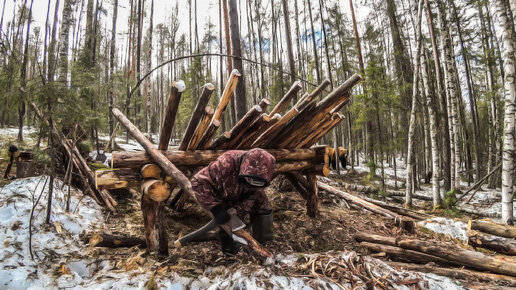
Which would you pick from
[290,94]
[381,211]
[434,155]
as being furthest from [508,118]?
[290,94]

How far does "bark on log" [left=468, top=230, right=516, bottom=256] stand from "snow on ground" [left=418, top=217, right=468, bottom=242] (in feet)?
0.58

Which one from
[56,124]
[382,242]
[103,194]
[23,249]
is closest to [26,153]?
[103,194]

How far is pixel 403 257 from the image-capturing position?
11.9ft

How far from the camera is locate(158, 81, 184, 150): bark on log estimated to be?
3.04m

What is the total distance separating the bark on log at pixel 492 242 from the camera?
147 inches

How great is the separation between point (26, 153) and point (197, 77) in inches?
528

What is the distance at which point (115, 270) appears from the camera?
3.13 metres

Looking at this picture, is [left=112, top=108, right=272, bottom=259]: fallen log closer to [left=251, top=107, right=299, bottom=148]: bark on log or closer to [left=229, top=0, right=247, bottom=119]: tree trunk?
[left=251, top=107, right=299, bottom=148]: bark on log

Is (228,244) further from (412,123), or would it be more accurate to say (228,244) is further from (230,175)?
(412,123)

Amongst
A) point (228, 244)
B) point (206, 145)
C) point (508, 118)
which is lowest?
point (228, 244)

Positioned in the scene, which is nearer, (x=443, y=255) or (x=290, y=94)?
(x=443, y=255)

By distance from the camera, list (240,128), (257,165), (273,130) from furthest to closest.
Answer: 1. (273,130)
2. (240,128)
3. (257,165)

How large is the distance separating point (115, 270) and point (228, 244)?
142 centimetres

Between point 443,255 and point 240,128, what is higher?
point 240,128
